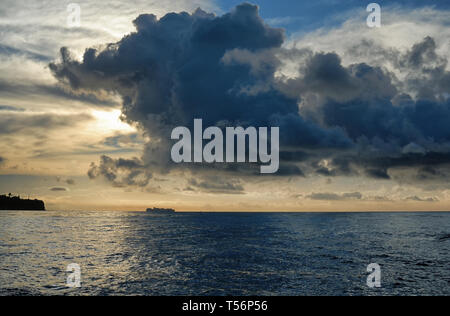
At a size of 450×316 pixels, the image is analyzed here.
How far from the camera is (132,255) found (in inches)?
1924

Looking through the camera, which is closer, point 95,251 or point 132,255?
point 132,255

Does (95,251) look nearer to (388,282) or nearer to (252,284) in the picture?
Answer: (252,284)

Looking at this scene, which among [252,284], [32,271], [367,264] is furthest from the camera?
Answer: [367,264]

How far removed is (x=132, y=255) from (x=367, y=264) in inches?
1258

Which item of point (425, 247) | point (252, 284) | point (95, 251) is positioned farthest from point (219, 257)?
point (425, 247)
